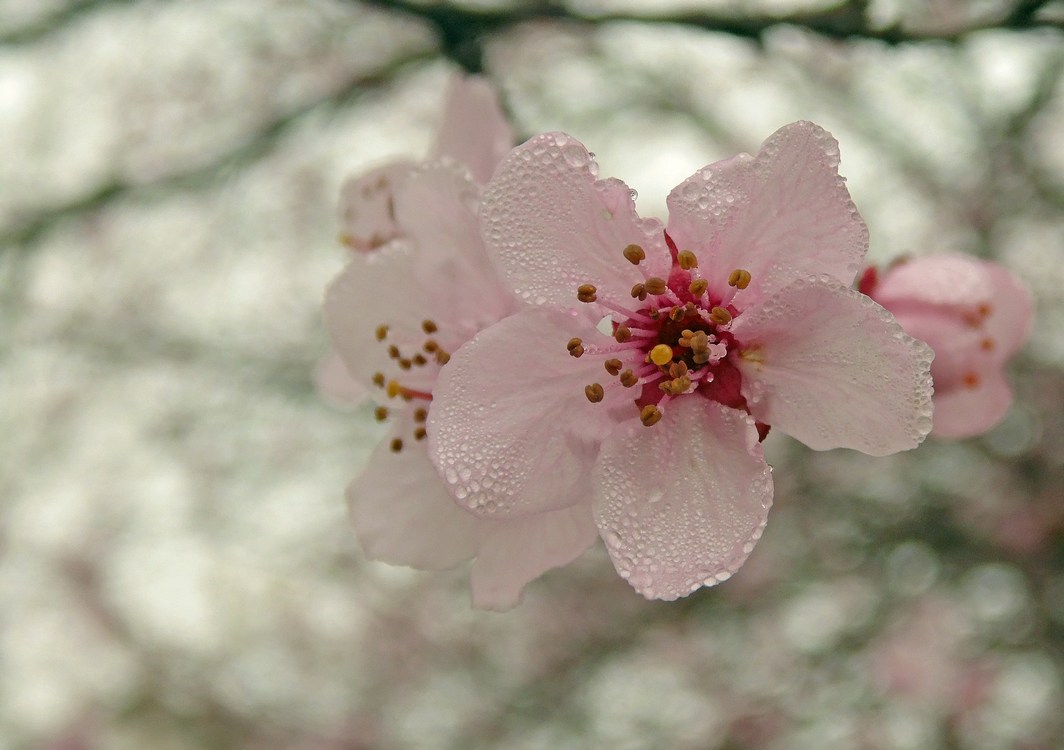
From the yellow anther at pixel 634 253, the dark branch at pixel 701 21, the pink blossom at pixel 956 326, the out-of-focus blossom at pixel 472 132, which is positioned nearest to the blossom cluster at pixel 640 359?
the yellow anther at pixel 634 253

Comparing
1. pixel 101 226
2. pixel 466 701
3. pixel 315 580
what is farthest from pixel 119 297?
pixel 466 701

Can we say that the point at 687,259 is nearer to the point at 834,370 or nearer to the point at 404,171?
the point at 834,370

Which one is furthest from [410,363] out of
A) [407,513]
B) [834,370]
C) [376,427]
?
[376,427]

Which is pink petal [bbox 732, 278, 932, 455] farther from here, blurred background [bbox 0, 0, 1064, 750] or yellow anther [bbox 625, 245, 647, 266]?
blurred background [bbox 0, 0, 1064, 750]

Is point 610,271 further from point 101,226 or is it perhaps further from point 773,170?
point 101,226

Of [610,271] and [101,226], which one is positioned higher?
[610,271]

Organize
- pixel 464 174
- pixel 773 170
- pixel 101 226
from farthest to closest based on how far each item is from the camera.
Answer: pixel 101 226, pixel 464 174, pixel 773 170
